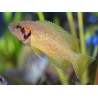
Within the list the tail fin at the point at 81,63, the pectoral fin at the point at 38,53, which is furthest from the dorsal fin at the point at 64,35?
the pectoral fin at the point at 38,53

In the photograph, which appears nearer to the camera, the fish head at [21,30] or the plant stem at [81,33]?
the fish head at [21,30]

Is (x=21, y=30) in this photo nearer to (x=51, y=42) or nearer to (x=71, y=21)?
(x=51, y=42)

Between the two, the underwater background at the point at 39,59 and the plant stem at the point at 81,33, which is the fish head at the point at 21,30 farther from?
the plant stem at the point at 81,33

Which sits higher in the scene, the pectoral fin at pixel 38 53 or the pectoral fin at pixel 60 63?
the pectoral fin at pixel 38 53

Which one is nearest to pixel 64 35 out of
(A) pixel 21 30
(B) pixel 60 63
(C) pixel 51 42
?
(C) pixel 51 42

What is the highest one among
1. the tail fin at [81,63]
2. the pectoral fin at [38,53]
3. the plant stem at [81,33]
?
the plant stem at [81,33]
